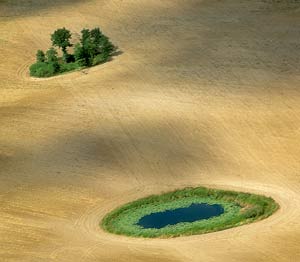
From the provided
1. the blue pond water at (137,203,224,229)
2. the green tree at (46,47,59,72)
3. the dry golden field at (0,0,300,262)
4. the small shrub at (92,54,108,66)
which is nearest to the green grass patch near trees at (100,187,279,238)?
the blue pond water at (137,203,224,229)

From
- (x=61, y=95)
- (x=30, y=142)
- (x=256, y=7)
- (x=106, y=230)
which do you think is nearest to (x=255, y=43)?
(x=256, y=7)

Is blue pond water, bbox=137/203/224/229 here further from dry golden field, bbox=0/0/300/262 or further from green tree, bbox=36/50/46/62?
green tree, bbox=36/50/46/62

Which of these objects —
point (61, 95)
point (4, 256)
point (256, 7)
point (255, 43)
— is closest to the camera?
point (4, 256)

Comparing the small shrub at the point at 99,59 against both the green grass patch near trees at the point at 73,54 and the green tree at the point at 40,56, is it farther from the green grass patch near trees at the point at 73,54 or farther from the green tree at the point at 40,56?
the green tree at the point at 40,56

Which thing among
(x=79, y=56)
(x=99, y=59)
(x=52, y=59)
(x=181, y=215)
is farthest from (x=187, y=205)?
(x=52, y=59)

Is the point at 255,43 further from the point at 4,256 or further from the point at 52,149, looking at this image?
the point at 4,256

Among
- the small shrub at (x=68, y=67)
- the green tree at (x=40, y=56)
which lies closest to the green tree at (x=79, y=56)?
the small shrub at (x=68, y=67)

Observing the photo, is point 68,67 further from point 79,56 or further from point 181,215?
point 181,215
